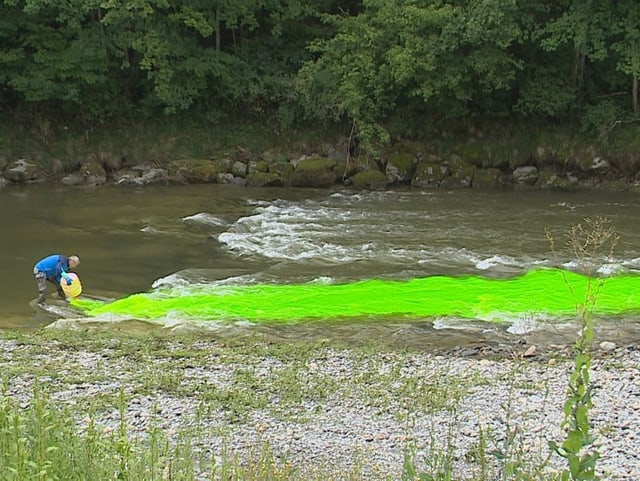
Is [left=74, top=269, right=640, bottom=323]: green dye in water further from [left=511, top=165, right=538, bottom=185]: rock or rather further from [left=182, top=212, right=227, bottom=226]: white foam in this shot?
[left=511, top=165, right=538, bottom=185]: rock

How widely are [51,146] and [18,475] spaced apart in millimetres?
27112

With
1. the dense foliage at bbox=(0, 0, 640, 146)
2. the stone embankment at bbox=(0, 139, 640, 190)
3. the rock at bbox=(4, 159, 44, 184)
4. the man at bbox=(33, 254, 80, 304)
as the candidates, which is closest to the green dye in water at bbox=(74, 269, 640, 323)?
the man at bbox=(33, 254, 80, 304)

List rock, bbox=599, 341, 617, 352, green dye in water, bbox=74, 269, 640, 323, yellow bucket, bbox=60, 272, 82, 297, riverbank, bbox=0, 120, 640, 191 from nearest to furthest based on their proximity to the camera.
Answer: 1. rock, bbox=599, 341, 617, 352
2. green dye in water, bbox=74, 269, 640, 323
3. yellow bucket, bbox=60, 272, 82, 297
4. riverbank, bbox=0, 120, 640, 191

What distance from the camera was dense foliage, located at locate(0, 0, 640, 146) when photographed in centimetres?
2408

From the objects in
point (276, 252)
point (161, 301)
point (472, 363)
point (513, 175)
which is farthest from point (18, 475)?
point (513, 175)

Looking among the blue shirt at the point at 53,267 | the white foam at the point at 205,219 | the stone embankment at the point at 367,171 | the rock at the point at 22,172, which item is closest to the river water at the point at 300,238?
the white foam at the point at 205,219

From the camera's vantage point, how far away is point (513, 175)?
87.0 ft

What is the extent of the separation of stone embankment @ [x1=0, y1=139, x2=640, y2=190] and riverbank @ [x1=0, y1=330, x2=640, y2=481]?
54.0 ft

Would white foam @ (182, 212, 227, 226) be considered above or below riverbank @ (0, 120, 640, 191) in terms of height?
below

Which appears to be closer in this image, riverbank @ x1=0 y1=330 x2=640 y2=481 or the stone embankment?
riverbank @ x1=0 y1=330 x2=640 y2=481

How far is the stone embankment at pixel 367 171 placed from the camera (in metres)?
26.0

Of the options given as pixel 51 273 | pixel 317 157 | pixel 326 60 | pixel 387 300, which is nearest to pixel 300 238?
pixel 387 300

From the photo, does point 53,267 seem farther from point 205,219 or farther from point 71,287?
point 205,219

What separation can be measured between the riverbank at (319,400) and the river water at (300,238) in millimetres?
1231
